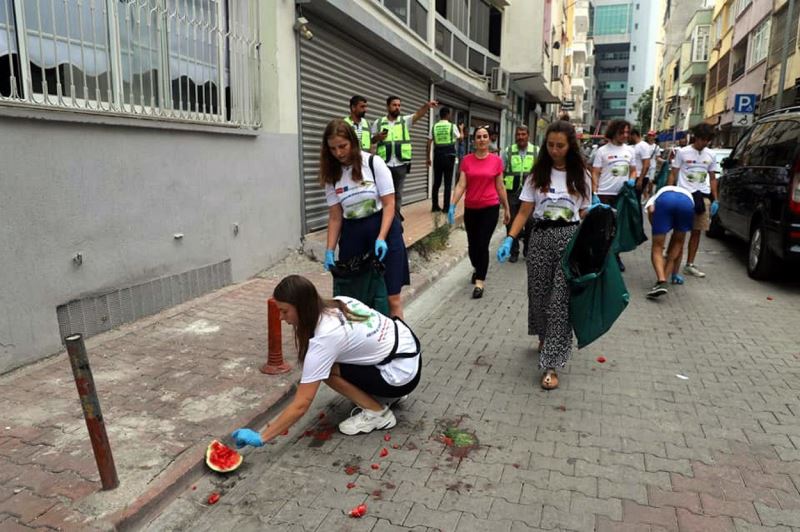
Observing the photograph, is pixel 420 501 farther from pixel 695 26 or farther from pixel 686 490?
pixel 695 26

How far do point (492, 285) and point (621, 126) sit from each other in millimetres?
2505

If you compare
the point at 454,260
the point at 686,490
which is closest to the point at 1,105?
the point at 686,490

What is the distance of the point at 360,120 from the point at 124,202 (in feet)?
11.3

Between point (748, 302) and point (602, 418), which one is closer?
point (602, 418)

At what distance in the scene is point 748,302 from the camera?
21.8 feet

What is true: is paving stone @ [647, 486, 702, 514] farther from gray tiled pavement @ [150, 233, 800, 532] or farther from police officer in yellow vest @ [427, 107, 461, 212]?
police officer in yellow vest @ [427, 107, 461, 212]

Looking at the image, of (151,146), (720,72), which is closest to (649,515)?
(151,146)

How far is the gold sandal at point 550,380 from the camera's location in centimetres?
423

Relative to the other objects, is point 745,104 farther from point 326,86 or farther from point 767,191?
point 326,86

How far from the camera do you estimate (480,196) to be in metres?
6.78

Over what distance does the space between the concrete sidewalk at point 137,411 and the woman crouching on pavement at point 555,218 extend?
6.14 feet

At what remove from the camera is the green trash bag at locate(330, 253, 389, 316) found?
432 cm

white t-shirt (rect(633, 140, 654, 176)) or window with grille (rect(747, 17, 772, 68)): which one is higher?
window with grille (rect(747, 17, 772, 68))

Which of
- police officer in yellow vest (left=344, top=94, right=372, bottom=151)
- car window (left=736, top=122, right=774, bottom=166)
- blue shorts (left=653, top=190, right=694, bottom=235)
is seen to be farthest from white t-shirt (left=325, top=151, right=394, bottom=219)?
car window (left=736, top=122, right=774, bottom=166)
